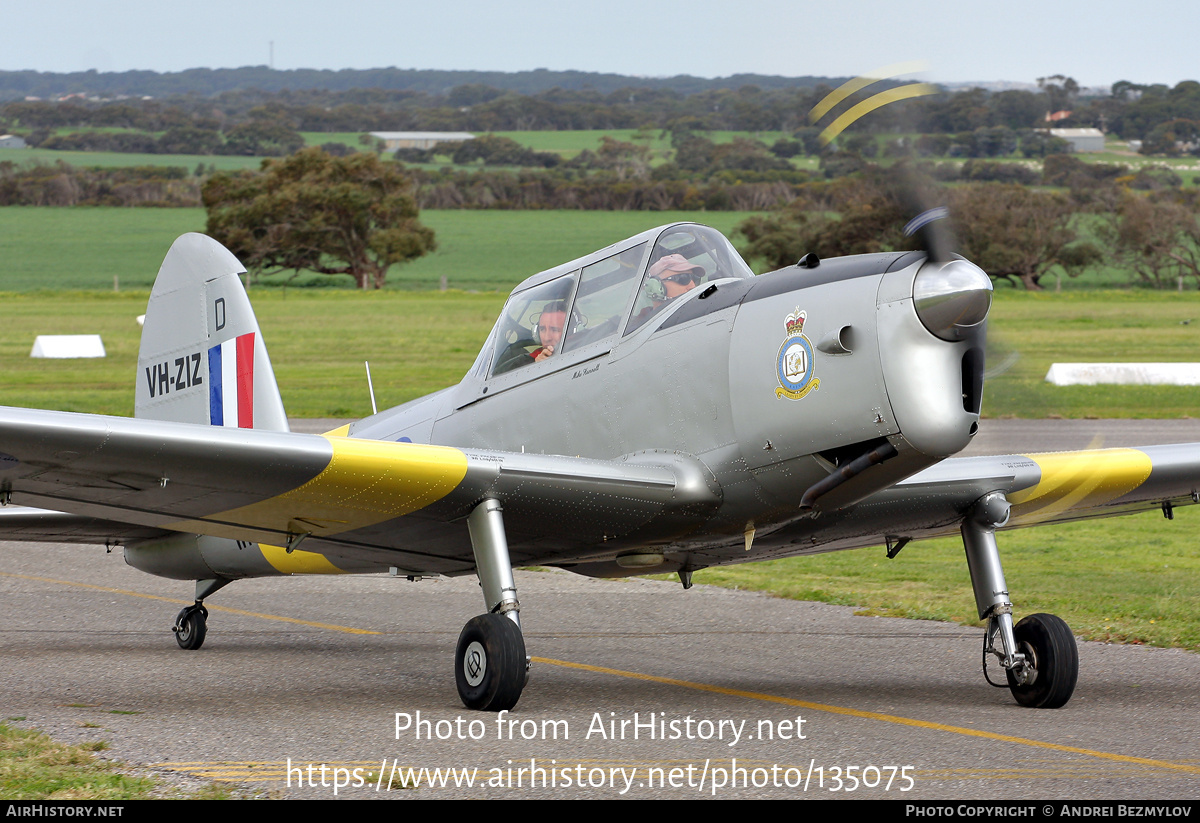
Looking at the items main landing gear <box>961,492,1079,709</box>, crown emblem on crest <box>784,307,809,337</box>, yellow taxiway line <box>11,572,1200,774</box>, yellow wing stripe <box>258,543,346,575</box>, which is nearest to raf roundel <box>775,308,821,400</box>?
crown emblem on crest <box>784,307,809,337</box>

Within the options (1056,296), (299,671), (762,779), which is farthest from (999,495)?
(1056,296)

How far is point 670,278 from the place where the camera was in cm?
742

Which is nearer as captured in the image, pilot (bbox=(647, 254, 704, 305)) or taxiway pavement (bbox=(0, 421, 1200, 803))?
taxiway pavement (bbox=(0, 421, 1200, 803))

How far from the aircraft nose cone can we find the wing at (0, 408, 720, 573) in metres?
1.53

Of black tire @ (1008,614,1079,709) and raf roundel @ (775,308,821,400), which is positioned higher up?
raf roundel @ (775,308,821,400)

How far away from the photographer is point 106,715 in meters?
7.06

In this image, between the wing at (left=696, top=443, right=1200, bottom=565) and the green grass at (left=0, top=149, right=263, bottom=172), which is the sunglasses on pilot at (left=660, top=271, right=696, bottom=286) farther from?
the green grass at (left=0, top=149, right=263, bottom=172)

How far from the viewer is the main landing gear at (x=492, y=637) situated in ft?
22.2

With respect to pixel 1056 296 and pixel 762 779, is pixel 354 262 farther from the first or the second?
pixel 762 779

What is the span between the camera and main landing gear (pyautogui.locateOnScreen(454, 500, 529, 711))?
6.77 metres

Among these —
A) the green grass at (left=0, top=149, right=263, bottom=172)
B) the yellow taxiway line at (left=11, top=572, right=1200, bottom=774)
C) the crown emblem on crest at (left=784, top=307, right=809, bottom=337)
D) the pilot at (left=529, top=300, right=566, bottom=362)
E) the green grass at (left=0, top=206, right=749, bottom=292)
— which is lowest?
the green grass at (left=0, top=206, right=749, bottom=292)

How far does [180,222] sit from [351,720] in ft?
373

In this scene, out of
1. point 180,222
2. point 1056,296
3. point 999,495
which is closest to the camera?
point 999,495

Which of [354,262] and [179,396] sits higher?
[179,396]
